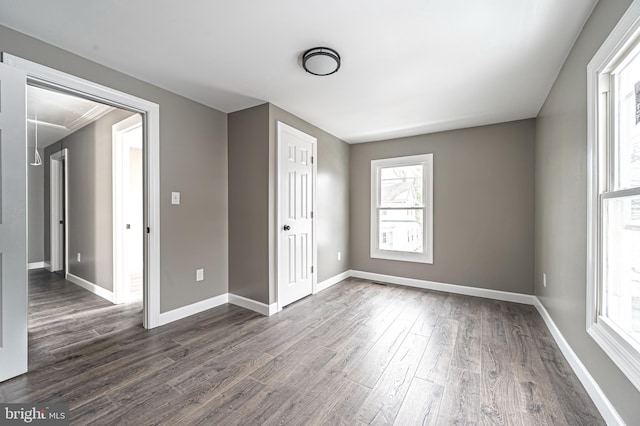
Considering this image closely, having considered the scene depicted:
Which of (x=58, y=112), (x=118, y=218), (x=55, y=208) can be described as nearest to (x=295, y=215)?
(x=118, y=218)

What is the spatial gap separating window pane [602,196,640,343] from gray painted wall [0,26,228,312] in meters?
3.34

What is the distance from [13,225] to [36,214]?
519cm

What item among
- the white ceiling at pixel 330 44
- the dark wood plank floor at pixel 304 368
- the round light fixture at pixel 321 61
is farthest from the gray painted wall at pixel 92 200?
the round light fixture at pixel 321 61

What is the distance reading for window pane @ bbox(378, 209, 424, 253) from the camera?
166 inches

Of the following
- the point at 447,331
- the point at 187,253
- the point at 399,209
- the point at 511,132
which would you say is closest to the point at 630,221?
the point at 447,331

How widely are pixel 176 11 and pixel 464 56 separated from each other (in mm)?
2051

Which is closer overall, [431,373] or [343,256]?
[431,373]

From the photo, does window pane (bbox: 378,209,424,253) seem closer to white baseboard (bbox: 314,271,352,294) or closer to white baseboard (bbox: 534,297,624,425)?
white baseboard (bbox: 314,271,352,294)

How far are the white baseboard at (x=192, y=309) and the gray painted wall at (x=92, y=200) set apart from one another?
131 centimetres

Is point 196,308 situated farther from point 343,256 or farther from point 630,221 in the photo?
point 630,221

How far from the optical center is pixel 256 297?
3.15 m

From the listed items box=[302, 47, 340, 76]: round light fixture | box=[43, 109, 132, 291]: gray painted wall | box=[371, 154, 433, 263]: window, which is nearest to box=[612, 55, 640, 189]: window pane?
box=[302, 47, 340, 76]: round light fixture

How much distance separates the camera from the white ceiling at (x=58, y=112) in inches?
123

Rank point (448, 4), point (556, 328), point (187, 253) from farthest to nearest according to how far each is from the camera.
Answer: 1. point (187, 253)
2. point (556, 328)
3. point (448, 4)
